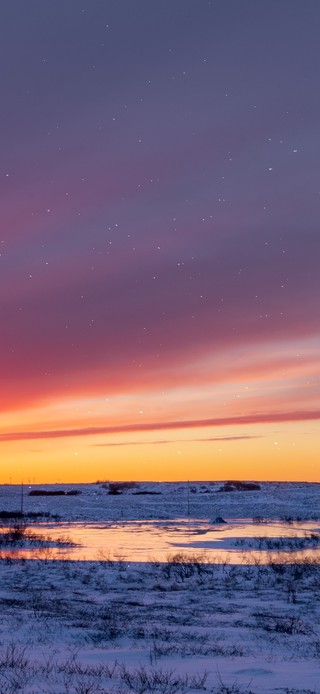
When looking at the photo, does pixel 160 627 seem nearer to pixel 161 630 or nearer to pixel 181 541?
pixel 161 630

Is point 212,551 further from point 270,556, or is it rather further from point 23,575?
point 23,575

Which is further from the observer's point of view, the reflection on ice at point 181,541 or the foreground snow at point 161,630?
the reflection on ice at point 181,541

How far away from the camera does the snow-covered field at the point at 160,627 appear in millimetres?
8105

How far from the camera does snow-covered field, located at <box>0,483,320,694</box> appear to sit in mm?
8105

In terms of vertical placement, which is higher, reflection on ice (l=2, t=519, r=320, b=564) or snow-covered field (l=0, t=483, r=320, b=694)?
reflection on ice (l=2, t=519, r=320, b=564)

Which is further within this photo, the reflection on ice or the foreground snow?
the reflection on ice

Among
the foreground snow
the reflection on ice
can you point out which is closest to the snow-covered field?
the foreground snow

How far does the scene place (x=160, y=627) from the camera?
38.5 ft

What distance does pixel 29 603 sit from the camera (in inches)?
559

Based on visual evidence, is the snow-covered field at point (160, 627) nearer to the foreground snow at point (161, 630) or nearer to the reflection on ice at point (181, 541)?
the foreground snow at point (161, 630)

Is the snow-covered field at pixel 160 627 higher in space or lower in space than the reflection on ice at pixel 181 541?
lower

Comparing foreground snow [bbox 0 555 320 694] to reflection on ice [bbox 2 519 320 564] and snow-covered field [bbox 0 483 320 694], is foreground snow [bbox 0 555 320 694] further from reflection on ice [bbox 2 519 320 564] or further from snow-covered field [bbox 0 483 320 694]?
reflection on ice [bbox 2 519 320 564]

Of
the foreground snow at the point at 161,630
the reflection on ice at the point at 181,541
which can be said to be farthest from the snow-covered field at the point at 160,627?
the reflection on ice at the point at 181,541

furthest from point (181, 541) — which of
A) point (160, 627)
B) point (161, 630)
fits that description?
point (161, 630)
